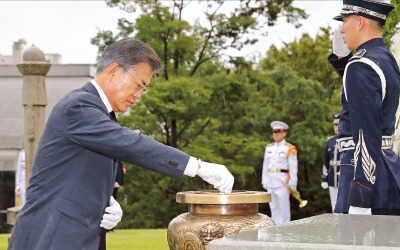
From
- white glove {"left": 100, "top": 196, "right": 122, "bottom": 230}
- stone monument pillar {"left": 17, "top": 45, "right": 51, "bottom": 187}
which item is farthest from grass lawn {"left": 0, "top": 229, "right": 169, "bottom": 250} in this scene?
white glove {"left": 100, "top": 196, "right": 122, "bottom": 230}

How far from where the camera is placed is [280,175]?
17094 mm

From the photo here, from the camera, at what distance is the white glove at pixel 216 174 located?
12.7ft

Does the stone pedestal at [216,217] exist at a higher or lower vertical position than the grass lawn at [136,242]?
higher

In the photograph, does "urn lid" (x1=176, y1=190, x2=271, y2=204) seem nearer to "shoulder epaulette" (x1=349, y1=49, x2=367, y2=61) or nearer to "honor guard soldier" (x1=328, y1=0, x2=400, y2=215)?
"honor guard soldier" (x1=328, y1=0, x2=400, y2=215)

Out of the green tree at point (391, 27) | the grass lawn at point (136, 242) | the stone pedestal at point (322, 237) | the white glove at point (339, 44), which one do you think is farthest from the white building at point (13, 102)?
the stone pedestal at point (322, 237)

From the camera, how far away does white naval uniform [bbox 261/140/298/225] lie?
17.0 meters

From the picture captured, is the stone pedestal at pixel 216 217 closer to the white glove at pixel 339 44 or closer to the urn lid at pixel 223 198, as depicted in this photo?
the urn lid at pixel 223 198

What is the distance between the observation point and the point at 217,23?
24125 millimetres

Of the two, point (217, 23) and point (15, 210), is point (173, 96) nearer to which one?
point (217, 23)

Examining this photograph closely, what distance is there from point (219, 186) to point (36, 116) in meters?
8.14

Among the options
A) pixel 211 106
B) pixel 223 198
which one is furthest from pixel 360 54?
pixel 211 106

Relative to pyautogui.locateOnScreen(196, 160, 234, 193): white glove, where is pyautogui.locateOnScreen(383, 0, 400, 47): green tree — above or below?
above

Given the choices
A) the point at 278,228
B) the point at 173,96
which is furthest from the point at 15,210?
the point at 278,228

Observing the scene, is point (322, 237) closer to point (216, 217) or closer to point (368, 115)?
point (216, 217)
